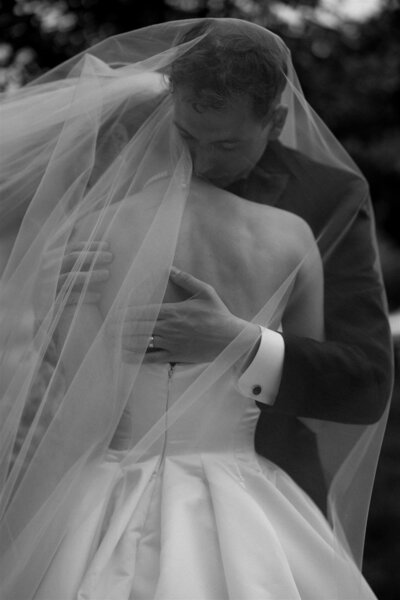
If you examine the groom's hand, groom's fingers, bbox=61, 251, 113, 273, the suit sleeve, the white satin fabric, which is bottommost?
the white satin fabric

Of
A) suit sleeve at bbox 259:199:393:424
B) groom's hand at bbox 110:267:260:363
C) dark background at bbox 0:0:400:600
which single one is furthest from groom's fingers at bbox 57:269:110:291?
dark background at bbox 0:0:400:600

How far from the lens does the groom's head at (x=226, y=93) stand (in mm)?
2119

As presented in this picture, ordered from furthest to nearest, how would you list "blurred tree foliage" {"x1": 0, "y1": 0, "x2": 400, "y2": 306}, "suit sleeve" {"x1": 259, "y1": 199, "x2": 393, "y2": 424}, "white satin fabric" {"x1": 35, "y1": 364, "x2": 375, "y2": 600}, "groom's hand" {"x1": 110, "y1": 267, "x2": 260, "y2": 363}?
"blurred tree foliage" {"x1": 0, "y1": 0, "x2": 400, "y2": 306} < "suit sleeve" {"x1": 259, "y1": 199, "x2": 393, "y2": 424} < "groom's hand" {"x1": 110, "y1": 267, "x2": 260, "y2": 363} < "white satin fabric" {"x1": 35, "y1": 364, "x2": 375, "y2": 600}

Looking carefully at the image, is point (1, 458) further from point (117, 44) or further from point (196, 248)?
point (117, 44)

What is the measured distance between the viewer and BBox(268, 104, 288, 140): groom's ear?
2.26m

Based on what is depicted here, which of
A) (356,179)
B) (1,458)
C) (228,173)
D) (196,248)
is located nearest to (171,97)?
(228,173)

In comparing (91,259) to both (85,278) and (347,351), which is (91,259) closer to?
(85,278)

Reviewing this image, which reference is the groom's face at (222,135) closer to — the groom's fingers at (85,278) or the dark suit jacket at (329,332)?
the dark suit jacket at (329,332)

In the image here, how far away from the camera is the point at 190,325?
2.10 metres

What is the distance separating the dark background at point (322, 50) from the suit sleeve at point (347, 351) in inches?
66.1

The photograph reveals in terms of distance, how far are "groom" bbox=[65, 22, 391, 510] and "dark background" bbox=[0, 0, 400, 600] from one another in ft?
5.27

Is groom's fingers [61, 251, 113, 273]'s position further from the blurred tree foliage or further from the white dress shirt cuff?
the blurred tree foliage

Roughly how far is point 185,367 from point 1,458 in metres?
0.46

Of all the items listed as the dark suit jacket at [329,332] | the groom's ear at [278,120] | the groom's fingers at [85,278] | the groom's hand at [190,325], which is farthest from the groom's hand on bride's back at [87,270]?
the groom's ear at [278,120]
